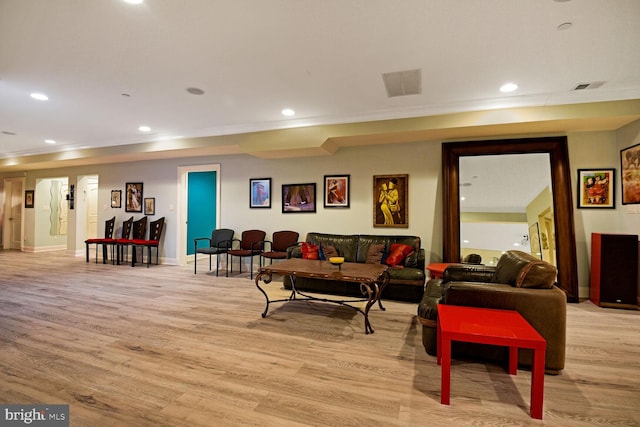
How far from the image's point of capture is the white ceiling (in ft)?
7.70

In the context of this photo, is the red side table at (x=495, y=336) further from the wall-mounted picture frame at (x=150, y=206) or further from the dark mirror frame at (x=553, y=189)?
the wall-mounted picture frame at (x=150, y=206)

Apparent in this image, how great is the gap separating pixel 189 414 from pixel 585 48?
14.8 ft

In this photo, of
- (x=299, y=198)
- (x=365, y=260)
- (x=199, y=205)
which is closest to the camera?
(x=365, y=260)

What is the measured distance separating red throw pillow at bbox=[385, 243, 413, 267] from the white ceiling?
6.73 feet

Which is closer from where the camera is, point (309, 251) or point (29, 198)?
point (309, 251)

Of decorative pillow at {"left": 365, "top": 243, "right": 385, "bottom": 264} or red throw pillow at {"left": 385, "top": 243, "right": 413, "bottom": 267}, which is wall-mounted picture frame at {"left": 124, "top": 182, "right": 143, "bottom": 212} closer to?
decorative pillow at {"left": 365, "top": 243, "right": 385, "bottom": 264}

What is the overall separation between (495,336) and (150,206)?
7.60 meters

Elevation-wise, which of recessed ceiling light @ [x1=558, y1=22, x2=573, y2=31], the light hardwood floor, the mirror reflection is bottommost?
the light hardwood floor

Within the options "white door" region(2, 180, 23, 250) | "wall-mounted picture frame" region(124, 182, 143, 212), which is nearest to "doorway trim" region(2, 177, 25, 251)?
"white door" region(2, 180, 23, 250)

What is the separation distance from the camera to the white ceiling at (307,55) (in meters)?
2.35

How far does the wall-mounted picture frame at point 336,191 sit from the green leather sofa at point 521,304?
10.3 feet

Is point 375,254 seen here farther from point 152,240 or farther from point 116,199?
point 116,199

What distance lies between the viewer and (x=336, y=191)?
222 inches

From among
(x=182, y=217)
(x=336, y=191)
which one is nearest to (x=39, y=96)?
(x=182, y=217)
